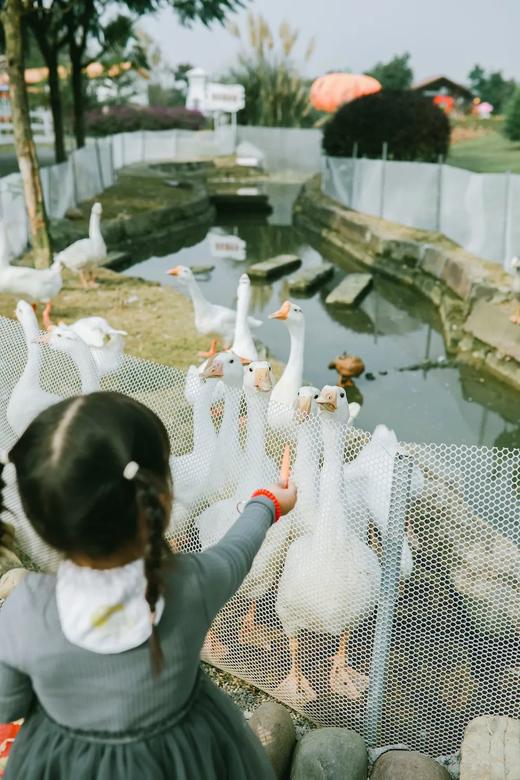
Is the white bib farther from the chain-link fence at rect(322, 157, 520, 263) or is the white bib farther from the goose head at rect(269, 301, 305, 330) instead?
the chain-link fence at rect(322, 157, 520, 263)

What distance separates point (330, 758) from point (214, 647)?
734 mm

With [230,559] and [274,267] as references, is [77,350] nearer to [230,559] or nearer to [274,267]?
[230,559]

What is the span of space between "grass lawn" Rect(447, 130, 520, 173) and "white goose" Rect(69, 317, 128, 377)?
19285mm

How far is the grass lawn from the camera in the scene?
78.3 ft

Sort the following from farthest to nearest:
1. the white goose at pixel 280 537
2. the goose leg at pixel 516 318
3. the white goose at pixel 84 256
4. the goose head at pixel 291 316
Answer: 1. the white goose at pixel 84 256
2. the goose leg at pixel 516 318
3. the goose head at pixel 291 316
4. the white goose at pixel 280 537

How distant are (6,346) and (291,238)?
1338 cm

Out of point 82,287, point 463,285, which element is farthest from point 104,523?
point 463,285

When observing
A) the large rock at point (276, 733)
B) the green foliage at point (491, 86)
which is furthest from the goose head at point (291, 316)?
the green foliage at point (491, 86)

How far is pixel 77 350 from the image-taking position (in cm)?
365

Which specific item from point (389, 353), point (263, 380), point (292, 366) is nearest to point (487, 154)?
point (389, 353)

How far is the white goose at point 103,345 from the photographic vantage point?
13.8 feet

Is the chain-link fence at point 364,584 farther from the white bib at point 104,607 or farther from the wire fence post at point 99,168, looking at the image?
the wire fence post at point 99,168

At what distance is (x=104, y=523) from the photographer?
1.27 metres

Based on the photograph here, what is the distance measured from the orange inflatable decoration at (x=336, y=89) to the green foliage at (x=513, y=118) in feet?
22.0
